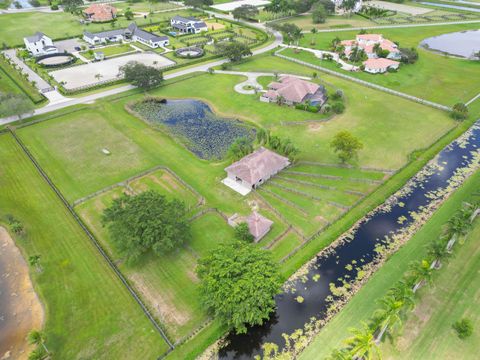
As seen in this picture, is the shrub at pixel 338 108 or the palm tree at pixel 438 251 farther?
the shrub at pixel 338 108

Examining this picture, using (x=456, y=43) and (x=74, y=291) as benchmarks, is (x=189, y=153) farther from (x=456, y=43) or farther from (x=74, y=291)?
(x=456, y=43)

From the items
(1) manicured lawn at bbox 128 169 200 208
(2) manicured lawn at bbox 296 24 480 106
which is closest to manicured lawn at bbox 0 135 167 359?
(1) manicured lawn at bbox 128 169 200 208

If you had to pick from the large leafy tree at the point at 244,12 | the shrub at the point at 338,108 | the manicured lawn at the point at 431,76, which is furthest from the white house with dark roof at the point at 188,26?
the shrub at the point at 338,108

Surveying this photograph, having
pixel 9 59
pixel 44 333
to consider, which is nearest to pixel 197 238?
pixel 44 333

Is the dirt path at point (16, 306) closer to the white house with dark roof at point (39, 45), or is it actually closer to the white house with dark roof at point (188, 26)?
the white house with dark roof at point (39, 45)

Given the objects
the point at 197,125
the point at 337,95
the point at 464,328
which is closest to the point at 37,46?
the point at 197,125

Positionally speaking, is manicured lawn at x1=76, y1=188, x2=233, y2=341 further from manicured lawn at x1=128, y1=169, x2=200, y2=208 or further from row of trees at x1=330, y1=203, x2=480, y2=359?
row of trees at x1=330, y1=203, x2=480, y2=359

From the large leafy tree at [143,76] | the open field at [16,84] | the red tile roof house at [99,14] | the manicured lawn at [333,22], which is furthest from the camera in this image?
the manicured lawn at [333,22]

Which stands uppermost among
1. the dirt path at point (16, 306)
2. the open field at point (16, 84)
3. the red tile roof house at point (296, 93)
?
the red tile roof house at point (296, 93)
